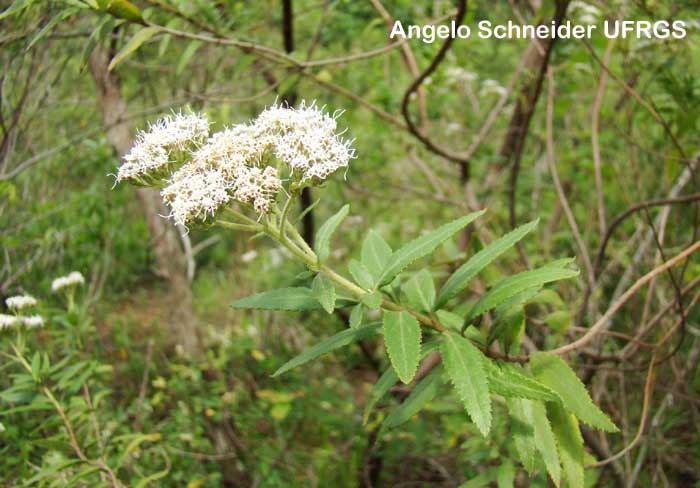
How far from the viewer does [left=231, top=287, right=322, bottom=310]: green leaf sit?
1229 millimetres

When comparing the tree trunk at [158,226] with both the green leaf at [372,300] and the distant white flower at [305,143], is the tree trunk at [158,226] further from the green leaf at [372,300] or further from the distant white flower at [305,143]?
the green leaf at [372,300]

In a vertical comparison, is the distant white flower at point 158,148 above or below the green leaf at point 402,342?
above

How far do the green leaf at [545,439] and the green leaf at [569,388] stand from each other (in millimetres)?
53

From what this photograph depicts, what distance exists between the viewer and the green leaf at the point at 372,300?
43.8 inches

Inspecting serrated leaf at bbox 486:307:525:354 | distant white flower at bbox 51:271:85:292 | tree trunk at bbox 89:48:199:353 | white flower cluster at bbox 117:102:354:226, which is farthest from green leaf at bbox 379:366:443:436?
tree trunk at bbox 89:48:199:353

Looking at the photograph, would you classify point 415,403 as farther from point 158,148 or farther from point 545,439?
point 158,148

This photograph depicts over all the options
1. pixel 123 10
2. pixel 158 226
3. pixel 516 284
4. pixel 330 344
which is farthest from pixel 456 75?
pixel 330 344

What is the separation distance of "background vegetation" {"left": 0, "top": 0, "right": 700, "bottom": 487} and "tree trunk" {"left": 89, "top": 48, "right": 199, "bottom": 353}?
0.01m

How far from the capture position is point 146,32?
1493 mm

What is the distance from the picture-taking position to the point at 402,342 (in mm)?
1117

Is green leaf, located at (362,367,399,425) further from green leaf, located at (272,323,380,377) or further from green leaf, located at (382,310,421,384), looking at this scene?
green leaf, located at (382,310,421,384)

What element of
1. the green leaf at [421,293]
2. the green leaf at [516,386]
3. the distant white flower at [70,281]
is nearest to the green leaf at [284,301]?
the green leaf at [421,293]

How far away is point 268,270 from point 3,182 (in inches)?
108

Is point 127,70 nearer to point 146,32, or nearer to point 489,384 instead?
point 146,32
